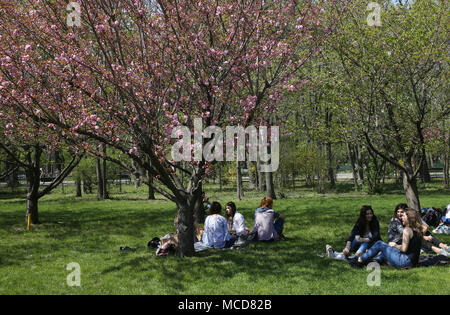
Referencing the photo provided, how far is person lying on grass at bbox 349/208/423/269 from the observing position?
7773mm

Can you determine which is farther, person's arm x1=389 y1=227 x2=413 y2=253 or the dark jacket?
the dark jacket

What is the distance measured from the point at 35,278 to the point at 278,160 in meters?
23.5

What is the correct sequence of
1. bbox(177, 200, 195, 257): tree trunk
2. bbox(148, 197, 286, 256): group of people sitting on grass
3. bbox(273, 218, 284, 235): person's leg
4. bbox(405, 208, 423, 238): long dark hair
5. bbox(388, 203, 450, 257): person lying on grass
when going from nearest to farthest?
bbox(405, 208, 423, 238): long dark hair < bbox(388, 203, 450, 257): person lying on grass < bbox(177, 200, 195, 257): tree trunk < bbox(148, 197, 286, 256): group of people sitting on grass < bbox(273, 218, 284, 235): person's leg

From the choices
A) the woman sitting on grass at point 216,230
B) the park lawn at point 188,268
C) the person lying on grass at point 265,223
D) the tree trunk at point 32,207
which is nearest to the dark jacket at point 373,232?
the park lawn at point 188,268

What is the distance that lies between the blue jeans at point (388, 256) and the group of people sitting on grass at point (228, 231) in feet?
9.98

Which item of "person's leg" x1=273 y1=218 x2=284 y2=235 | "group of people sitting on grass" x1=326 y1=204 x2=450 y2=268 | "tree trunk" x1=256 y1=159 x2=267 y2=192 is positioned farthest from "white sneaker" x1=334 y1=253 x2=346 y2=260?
"tree trunk" x1=256 y1=159 x2=267 y2=192

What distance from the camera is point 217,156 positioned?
8812mm

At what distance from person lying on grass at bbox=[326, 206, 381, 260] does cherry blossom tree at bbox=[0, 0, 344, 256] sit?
3370mm

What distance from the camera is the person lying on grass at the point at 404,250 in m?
7.77

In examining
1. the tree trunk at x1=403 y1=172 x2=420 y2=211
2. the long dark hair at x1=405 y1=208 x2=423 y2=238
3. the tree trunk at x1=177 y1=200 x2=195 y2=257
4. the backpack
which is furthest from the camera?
the tree trunk at x1=403 y1=172 x2=420 y2=211

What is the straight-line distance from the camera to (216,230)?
10.0 meters

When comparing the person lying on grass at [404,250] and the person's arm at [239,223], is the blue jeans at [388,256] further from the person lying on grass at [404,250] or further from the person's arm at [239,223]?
the person's arm at [239,223]

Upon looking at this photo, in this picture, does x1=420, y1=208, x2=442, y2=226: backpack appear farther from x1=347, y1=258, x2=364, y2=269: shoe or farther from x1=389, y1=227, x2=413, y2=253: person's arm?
x1=347, y1=258, x2=364, y2=269: shoe
